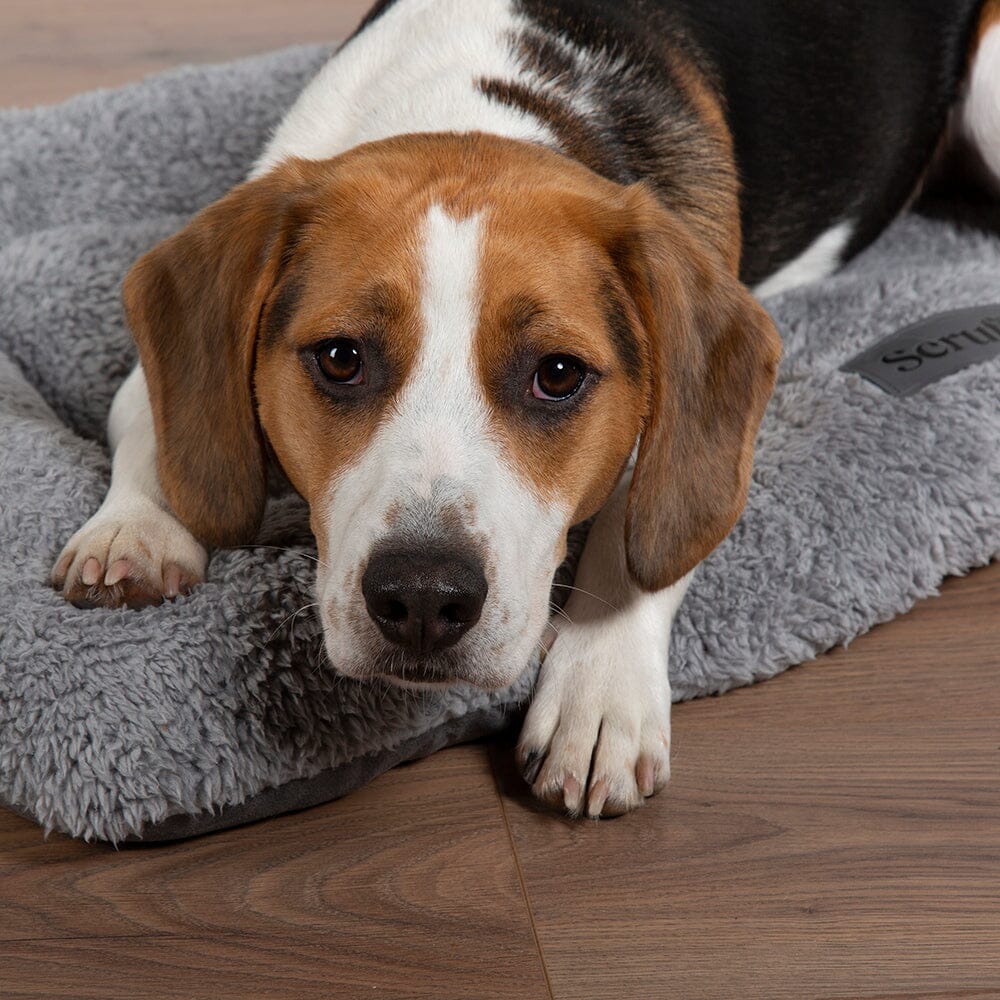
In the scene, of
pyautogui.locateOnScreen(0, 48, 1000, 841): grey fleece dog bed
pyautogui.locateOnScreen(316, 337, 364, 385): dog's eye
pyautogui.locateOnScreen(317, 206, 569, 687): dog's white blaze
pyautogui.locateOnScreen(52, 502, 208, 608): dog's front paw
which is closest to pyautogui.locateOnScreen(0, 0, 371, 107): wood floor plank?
pyautogui.locateOnScreen(0, 48, 1000, 841): grey fleece dog bed

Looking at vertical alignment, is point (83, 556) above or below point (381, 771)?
above

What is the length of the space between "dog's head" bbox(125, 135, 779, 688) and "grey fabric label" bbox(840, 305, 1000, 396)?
0.83 metres

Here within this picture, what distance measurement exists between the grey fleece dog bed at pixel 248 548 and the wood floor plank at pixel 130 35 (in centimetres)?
213

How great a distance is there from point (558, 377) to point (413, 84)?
99cm

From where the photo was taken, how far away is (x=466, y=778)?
2438 mm

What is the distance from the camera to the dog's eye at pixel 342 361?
2.17 m

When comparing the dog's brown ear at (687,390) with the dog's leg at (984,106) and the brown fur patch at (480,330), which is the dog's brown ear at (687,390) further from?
the dog's leg at (984,106)

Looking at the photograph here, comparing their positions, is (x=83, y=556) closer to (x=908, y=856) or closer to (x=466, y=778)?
(x=466, y=778)

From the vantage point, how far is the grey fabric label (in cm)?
312

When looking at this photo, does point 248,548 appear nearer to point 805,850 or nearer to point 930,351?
point 805,850

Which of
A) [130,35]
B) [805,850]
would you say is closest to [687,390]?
[805,850]

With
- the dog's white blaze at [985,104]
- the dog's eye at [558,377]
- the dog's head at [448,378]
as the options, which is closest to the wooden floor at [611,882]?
the dog's head at [448,378]

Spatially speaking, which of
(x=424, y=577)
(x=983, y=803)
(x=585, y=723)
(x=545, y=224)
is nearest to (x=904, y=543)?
(x=983, y=803)

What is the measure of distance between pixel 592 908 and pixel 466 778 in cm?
38
